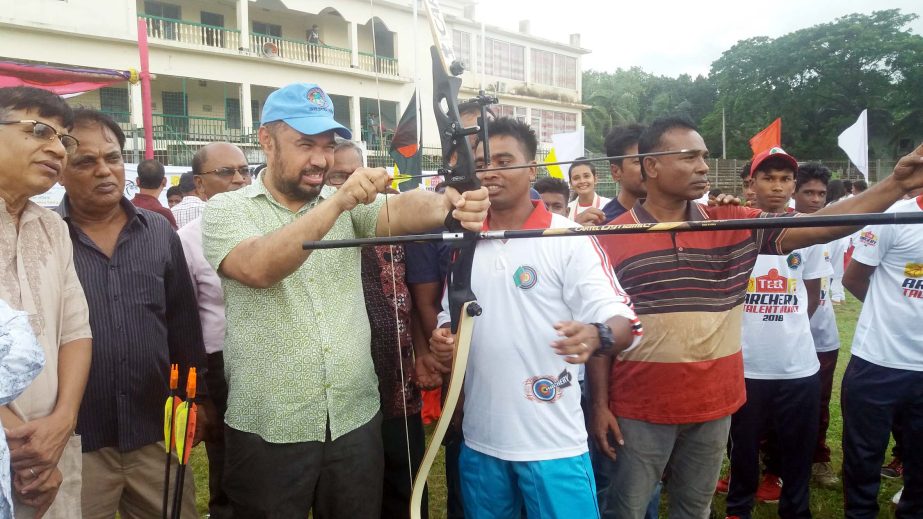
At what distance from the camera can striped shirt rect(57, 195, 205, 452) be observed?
227 centimetres

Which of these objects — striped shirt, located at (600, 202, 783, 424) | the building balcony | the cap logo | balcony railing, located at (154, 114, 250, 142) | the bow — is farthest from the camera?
the building balcony

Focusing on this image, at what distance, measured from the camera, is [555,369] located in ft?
7.22

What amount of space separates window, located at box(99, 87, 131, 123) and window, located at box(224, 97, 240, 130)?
355cm

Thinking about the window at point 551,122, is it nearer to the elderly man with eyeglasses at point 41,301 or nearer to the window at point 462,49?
the window at point 462,49

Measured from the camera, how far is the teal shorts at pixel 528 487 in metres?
2.13

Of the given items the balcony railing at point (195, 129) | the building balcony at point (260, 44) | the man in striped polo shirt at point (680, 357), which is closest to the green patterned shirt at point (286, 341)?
the man in striped polo shirt at point (680, 357)

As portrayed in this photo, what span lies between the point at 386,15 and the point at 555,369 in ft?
60.9

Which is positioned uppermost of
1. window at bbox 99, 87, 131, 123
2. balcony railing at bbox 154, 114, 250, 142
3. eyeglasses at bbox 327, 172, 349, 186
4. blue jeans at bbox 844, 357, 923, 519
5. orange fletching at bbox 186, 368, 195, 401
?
window at bbox 99, 87, 131, 123

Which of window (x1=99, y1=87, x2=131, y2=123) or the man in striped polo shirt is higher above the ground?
window (x1=99, y1=87, x2=131, y2=123)

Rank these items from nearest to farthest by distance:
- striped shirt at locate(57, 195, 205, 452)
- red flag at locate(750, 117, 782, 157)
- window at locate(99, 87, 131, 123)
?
striped shirt at locate(57, 195, 205, 452) → red flag at locate(750, 117, 782, 157) → window at locate(99, 87, 131, 123)

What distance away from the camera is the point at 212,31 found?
22.2 m

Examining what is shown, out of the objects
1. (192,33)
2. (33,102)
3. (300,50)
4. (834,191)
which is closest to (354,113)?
(300,50)

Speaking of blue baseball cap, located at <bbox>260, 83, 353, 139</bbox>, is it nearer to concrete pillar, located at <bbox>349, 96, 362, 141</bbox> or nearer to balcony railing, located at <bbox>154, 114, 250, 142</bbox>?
balcony railing, located at <bbox>154, 114, 250, 142</bbox>

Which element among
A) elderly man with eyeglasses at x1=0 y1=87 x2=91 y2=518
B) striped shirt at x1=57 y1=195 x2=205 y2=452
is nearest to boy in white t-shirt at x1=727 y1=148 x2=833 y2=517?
striped shirt at x1=57 y1=195 x2=205 y2=452
